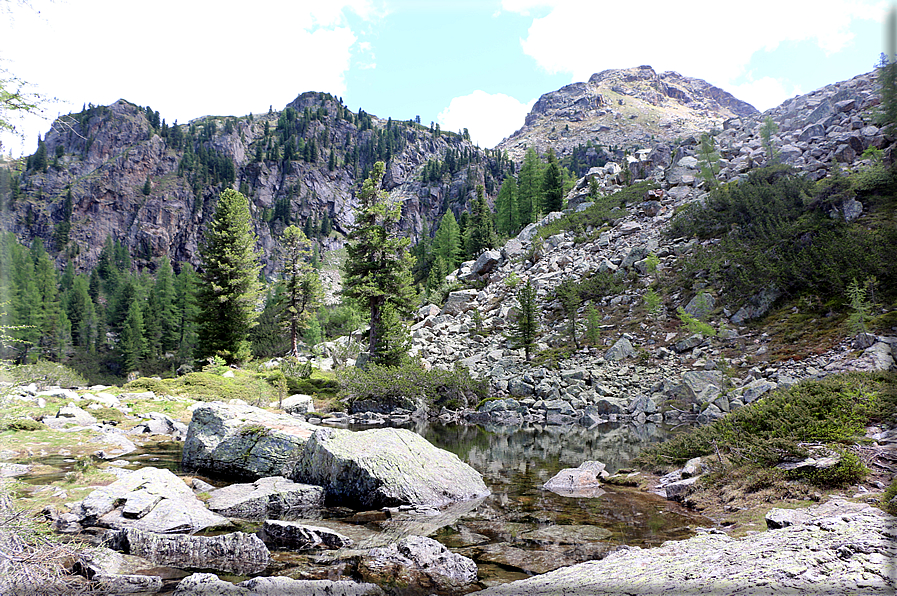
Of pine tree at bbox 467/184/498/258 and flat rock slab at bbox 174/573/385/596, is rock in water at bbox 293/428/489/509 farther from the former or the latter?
pine tree at bbox 467/184/498/258

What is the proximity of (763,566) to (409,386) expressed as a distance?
2458cm

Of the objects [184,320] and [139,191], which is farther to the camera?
[139,191]

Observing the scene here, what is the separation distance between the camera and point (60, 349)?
6819 cm

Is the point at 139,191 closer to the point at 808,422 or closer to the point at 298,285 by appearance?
the point at 298,285

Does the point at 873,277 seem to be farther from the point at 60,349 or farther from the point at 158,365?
the point at 60,349

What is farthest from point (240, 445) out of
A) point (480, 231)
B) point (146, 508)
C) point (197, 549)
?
point (480, 231)

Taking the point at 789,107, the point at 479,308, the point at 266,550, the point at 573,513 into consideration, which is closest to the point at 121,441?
the point at 266,550

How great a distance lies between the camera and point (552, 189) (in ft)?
223

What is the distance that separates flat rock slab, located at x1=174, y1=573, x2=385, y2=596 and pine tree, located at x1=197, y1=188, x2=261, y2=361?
30.4 m

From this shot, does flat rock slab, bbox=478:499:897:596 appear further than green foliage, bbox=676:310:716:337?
No

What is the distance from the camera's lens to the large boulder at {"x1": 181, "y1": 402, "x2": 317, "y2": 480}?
37.2 ft

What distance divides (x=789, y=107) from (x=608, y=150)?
127 m

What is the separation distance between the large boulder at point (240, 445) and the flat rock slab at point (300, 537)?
165 inches

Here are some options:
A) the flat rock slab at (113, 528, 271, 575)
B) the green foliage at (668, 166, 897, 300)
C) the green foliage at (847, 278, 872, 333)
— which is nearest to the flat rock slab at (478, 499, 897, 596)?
the flat rock slab at (113, 528, 271, 575)
